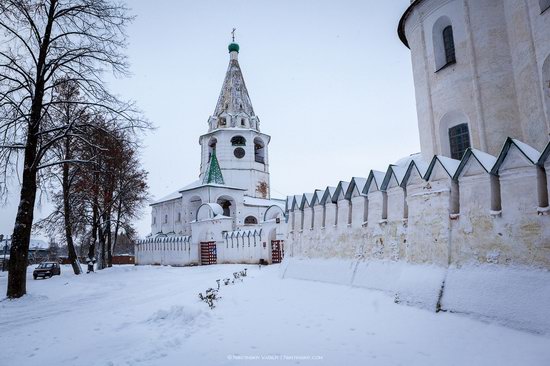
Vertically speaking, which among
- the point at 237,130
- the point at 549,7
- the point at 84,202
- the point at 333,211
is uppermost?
the point at 237,130

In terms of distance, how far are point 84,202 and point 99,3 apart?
17.1 metres

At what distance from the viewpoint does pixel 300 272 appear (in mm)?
10750

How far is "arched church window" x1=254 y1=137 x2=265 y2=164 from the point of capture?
1594 inches

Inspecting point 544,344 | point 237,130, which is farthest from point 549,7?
point 237,130

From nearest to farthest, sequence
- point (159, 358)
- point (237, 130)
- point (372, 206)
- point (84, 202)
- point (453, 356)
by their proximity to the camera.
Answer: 1. point (453, 356)
2. point (159, 358)
3. point (372, 206)
4. point (84, 202)
5. point (237, 130)

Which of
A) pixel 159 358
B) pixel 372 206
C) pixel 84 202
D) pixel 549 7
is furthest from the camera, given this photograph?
pixel 84 202

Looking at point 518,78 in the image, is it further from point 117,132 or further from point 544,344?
point 117,132

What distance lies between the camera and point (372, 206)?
28.2 feet

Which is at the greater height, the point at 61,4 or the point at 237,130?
the point at 237,130

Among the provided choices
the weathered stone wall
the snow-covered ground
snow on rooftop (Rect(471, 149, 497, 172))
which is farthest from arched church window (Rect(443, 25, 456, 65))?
the snow-covered ground

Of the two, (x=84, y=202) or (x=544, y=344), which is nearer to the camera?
(x=544, y=344)

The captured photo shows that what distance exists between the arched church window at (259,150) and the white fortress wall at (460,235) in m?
31.9

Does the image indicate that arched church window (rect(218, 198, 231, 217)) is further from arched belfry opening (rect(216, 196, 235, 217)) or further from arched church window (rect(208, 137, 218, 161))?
arched church window (rect(208, 137, 218, 161))

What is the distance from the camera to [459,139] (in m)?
10.8
